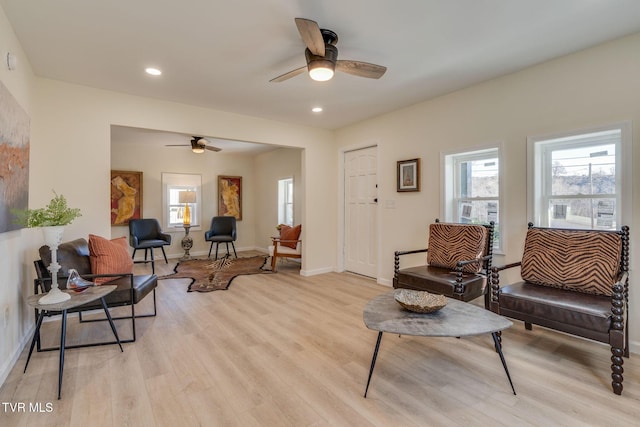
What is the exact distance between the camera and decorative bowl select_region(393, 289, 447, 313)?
1.99 meters

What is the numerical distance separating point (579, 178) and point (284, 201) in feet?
17.6

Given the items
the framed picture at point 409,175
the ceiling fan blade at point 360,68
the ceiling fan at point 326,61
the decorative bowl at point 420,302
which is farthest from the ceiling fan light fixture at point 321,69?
the framed picture at point 409,175

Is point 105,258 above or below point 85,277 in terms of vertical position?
above

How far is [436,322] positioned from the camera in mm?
1871

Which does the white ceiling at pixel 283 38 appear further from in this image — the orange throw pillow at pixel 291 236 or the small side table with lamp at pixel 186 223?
the small side table with lamp at pixel 186 223

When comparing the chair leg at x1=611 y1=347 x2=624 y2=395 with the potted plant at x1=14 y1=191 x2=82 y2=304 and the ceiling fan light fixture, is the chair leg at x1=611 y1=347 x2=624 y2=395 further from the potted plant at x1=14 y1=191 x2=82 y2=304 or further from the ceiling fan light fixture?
the potted plant at x1=14 y1=191 x2=82 y2=304

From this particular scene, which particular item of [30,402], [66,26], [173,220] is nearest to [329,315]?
[30,402]

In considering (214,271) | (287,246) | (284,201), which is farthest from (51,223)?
(284,201)

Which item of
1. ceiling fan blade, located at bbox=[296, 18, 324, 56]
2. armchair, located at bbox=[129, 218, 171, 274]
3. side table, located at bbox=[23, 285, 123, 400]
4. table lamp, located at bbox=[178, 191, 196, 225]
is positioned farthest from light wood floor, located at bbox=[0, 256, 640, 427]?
table lamp, located at bbox=[178, 191, 196, 225]

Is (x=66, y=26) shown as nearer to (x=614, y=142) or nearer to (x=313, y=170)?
(x=313, y=170)

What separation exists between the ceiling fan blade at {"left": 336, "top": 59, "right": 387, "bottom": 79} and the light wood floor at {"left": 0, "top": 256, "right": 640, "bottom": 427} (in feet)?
7.47

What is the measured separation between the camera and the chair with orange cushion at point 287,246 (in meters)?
5.31

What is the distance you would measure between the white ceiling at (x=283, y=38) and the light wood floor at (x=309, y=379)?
250 cm

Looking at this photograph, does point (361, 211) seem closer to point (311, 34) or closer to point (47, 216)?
point (311, 34)
